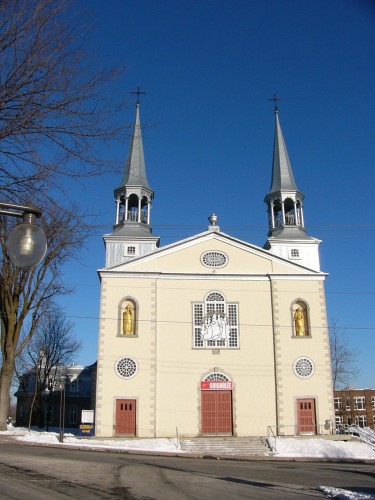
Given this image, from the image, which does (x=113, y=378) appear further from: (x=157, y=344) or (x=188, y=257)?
(x=188, y=257)

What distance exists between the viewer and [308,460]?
68.4 ft

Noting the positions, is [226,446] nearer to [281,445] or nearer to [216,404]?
[281,445]

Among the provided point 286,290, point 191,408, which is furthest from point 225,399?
point 286,290

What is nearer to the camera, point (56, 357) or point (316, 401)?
point (316, 401)

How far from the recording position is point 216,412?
89.6 feet

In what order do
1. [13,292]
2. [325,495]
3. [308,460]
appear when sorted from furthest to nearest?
[13,292]
[308,460]
[325,495]

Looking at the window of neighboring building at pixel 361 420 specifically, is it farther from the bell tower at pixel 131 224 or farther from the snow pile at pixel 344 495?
the snow pile at pixel 344 495

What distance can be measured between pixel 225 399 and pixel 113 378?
589 cm

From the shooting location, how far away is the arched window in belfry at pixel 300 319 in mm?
28809

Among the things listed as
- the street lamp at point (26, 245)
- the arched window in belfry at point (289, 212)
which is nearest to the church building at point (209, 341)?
the arched window in belfry at point (289, 212)

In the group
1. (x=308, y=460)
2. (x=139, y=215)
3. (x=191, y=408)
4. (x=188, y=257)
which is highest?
(x=139, y=215)

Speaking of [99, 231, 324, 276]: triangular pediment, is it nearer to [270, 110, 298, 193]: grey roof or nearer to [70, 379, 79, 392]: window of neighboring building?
[270, 110, 298, 193]: grey roof

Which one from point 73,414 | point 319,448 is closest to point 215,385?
point 319,448

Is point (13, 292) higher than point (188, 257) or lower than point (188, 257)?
lower
